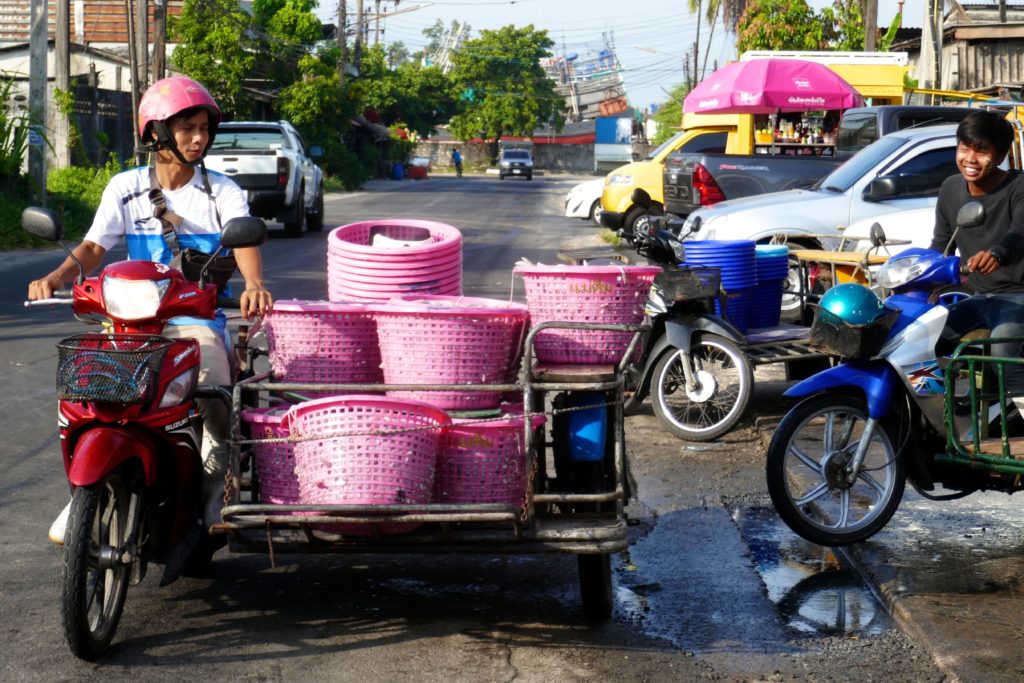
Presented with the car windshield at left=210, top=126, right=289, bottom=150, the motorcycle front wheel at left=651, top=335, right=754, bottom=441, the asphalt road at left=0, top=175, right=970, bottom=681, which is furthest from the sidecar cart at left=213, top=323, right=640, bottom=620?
the car windshield at left=210, top=126, right=289, bottom=150

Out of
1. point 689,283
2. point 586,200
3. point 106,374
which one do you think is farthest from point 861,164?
point 586,200

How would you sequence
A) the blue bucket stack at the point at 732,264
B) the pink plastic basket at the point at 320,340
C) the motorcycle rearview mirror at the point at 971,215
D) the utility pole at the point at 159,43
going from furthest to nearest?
the utility pole at the point at 159,43, the blue bucket stack at the point at 732,264, the motorcycle rearview mirror at the point at 971,215, the pink plastic basket at the point at 320,340

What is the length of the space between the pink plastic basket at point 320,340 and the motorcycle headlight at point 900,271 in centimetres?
255

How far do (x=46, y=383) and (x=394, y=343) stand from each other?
5.47m

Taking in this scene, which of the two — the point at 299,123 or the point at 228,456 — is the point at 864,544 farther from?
the point at 299,123

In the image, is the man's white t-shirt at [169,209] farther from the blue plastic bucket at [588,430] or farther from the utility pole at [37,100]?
the utility pole at [37,100]

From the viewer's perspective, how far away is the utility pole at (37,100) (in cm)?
2122

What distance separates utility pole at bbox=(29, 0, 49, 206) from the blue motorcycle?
58.5 ft

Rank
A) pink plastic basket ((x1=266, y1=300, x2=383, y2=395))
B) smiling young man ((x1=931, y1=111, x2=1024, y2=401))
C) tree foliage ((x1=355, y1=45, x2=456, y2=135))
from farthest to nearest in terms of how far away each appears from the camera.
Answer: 1. tree foliage ((x1=355, y1=45, x2=456, y2=135))
2. smiling young man ((x1=931, y1=111, x2=1024, y2=401))
3. pink plastic basket ((x1=266, y1=300, x2=383, y2=395))

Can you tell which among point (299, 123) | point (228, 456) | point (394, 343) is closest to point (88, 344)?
point (228, 456)

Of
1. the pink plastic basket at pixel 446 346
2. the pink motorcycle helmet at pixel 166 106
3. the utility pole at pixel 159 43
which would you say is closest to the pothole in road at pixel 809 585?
the pink plastic basket at pixel 446 346

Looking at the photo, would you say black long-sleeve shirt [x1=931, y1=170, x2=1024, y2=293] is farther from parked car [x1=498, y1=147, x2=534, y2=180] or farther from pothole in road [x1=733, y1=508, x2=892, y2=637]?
parked car [x1=498, y1=147, x2=534, y2=180]

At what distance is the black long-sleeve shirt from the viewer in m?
6.03

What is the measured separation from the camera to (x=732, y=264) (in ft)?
28.2
